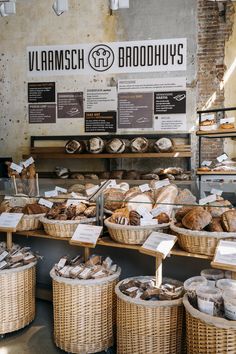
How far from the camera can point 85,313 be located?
2441mm

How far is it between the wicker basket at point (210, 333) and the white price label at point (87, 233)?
2.50ft

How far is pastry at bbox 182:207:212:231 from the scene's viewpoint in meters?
2.17

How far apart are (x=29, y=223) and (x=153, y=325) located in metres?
1.18

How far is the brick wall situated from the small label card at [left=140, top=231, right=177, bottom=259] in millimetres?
3770

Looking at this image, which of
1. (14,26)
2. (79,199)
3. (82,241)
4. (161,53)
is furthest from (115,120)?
(82,241)

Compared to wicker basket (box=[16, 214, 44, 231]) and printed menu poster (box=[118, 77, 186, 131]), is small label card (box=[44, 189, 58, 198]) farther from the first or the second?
printed menu poster (box=[118, 77, 186, 131])

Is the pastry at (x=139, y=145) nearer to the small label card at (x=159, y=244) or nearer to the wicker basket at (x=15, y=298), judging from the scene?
the wicker basket at (x=15, y=298)

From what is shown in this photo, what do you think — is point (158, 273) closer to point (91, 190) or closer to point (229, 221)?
point (229, 221)

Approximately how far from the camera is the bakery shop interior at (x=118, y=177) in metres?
2.21

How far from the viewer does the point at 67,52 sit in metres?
6.17

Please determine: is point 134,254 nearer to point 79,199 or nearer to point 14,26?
point 79,199

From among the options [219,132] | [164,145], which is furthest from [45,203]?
[164,145]

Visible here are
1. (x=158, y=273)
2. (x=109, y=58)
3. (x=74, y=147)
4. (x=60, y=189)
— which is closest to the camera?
(x=158, y=273)

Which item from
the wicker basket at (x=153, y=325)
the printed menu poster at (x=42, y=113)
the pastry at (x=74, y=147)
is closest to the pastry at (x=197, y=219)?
the wicker basket at (x=153, y=325)
